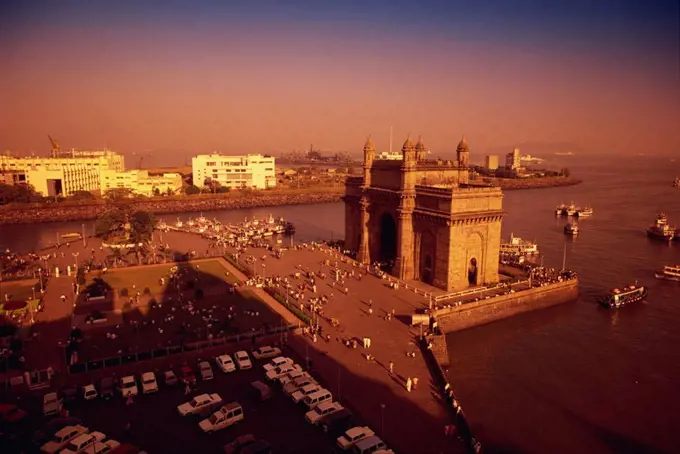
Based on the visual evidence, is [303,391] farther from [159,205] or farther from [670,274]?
[159,205]

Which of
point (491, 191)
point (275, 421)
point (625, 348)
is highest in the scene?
point (491, 191)

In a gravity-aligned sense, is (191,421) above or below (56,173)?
below

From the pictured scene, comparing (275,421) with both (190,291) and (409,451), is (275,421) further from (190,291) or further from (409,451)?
(190,291)

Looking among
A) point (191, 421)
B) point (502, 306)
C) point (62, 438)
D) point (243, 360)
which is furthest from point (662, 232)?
point (62, 438)

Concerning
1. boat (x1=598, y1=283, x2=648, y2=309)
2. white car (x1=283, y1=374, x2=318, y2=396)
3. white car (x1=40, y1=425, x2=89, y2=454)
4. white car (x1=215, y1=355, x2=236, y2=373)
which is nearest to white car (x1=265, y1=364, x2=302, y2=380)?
white car (x1=283, y1=374, x2=318, y2=396)

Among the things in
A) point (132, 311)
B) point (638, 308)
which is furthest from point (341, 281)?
point (638, 308)

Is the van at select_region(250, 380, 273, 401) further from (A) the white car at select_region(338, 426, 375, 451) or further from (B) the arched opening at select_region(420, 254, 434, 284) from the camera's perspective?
(B) the arched opening at select_region(420, 254, 434, 284)

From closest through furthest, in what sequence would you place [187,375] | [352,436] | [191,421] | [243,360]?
[352,436] < [191,421] < [187,375] < [243,360]
